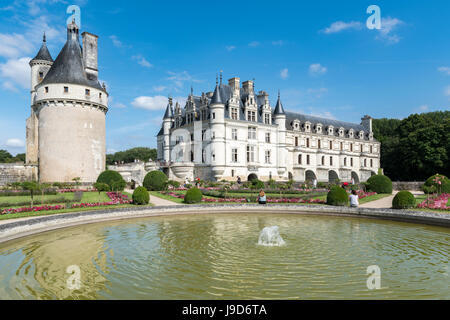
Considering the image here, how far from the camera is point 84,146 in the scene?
1330 inches

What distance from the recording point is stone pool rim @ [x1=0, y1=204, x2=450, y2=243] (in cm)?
1143

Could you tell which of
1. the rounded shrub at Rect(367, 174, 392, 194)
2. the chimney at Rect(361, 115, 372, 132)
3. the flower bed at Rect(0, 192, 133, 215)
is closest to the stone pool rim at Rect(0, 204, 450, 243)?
the flower bed at Rect(0, 192, 133, 215)

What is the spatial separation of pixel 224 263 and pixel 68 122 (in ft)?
102

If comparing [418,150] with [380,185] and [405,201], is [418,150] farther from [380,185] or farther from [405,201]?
[405,201]

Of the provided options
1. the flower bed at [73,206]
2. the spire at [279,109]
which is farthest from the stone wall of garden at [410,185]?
the flower bed at [73,206]

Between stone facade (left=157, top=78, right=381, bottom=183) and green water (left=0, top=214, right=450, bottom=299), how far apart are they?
90.9 feet

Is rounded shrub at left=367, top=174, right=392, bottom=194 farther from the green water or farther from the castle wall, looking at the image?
the castle wall

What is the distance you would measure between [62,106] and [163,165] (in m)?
13.9

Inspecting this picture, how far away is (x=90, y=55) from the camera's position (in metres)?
37.9

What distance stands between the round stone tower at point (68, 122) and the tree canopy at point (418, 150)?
1887 inches

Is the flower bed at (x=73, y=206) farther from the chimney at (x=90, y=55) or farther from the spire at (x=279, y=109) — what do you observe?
the spire at (x=279, y=109)

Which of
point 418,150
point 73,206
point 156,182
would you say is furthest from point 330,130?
point 73,206
